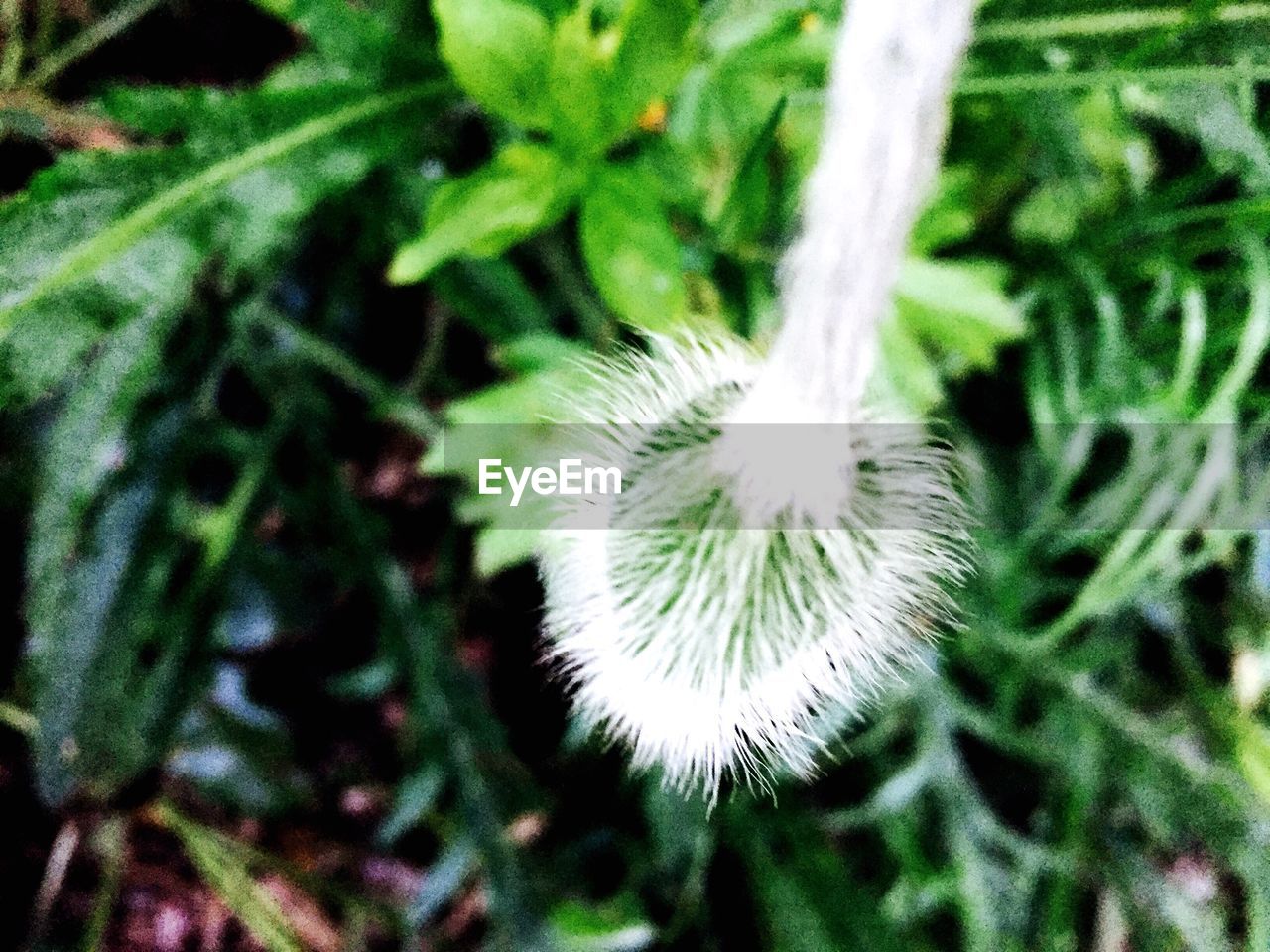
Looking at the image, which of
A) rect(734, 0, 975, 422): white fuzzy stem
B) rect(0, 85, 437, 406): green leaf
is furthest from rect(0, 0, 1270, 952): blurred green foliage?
rect(734, 0, 975, 422): white fuzzy stem

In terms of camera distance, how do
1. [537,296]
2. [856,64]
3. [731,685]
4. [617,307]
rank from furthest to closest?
[537,296]
[617,307]
[731,685]
[856,64]

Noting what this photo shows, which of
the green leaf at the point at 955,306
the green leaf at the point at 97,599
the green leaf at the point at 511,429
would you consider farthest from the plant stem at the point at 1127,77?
the green leaf at the point at 97,599

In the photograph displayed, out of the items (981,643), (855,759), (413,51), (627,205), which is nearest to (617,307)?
(627,205)

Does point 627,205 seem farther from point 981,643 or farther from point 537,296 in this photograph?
point 981,643

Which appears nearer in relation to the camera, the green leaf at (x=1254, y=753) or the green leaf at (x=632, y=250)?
the green leaf at (x=632, y=250)

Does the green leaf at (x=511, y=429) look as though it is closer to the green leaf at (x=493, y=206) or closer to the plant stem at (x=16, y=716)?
the green leaf at (x=493, y=206)

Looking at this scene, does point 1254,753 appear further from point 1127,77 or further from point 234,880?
point 234,880

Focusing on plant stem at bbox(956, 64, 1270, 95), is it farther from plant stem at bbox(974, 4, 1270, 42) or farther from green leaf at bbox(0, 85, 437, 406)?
green leaf at bbox(0, 85, 437, 406)
